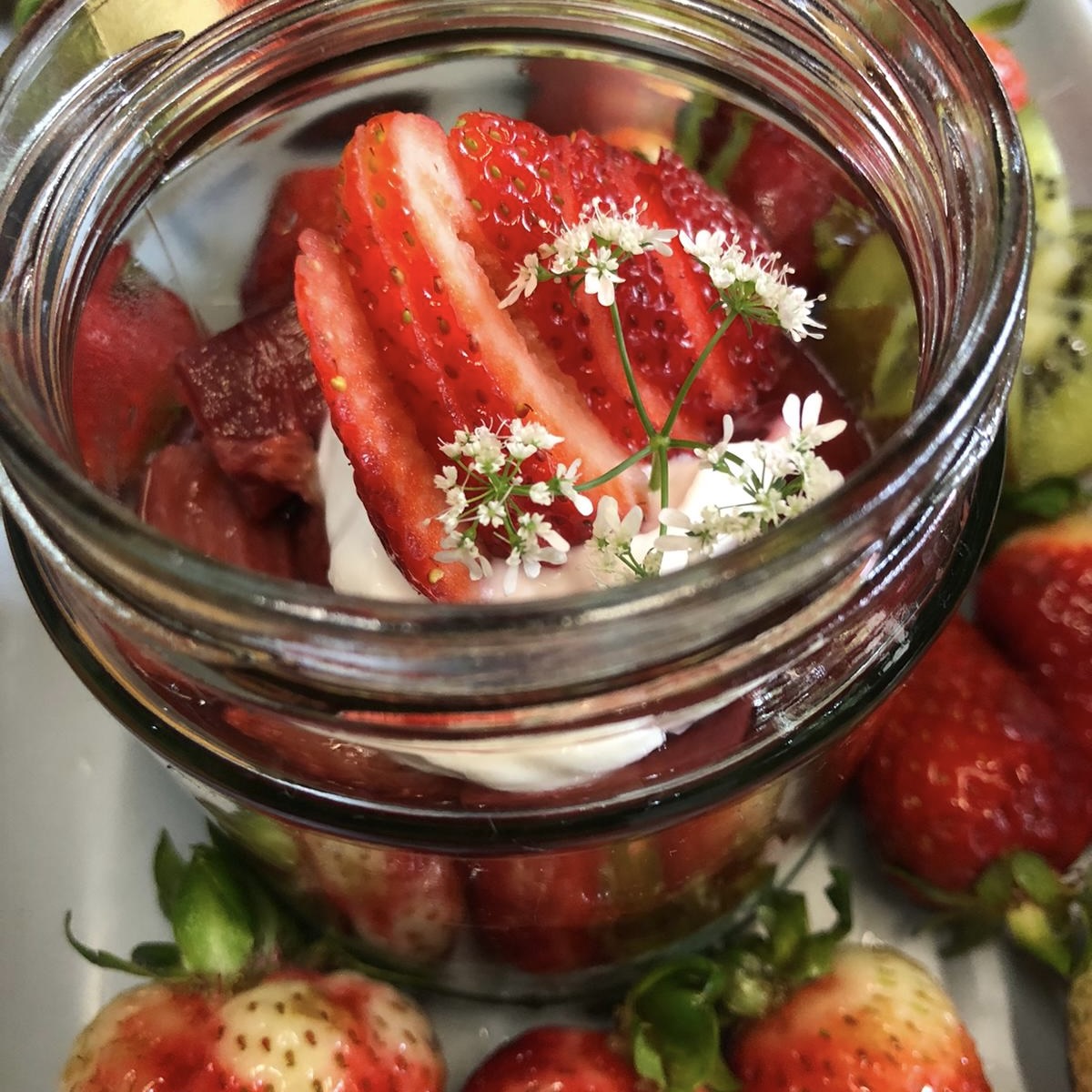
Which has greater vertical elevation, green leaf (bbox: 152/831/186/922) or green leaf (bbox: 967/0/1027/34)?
green leaf (bbox: 967/0/1027/34)

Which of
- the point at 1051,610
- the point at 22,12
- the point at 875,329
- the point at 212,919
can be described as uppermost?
the point at 22,12

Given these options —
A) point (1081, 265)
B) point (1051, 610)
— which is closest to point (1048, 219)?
point (1081, 265)

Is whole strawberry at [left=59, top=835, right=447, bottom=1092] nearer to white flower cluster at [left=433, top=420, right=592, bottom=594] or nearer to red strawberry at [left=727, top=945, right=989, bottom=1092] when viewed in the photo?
red strawberry at [left=727, top=945, right=989, bottom=1092]

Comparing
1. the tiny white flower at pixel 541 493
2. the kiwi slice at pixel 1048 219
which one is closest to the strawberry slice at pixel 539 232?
the tiny white flower at pixel 541 493

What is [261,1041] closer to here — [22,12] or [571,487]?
[571,487]

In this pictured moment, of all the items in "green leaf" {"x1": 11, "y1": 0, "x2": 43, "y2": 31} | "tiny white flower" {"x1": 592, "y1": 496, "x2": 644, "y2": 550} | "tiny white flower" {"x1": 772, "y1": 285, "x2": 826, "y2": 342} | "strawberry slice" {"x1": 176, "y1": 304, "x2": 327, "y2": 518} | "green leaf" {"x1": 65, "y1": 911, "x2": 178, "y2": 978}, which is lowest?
"green leaf" {"x1": 65, "y1": 911, "x2": 178, "y2": 978}

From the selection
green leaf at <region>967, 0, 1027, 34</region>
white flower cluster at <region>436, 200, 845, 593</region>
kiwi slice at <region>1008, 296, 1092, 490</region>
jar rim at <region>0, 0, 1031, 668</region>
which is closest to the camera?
jar rim at <region>0, 0, 1031, 668</region>

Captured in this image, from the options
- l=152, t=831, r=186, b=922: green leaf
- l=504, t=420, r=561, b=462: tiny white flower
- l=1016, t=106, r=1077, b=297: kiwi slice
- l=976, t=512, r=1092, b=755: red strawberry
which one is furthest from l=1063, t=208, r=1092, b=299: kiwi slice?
l=152, t=831, r=186, b=922: green leaf
